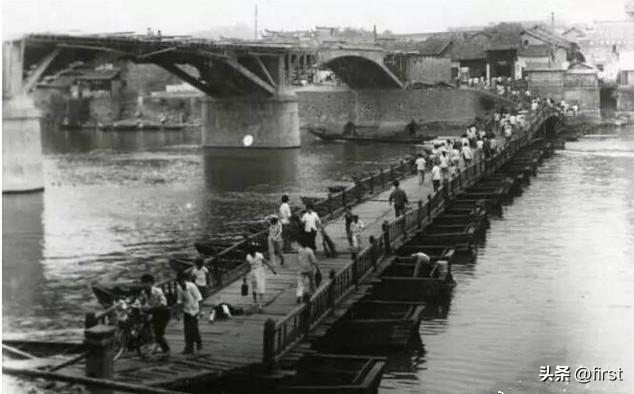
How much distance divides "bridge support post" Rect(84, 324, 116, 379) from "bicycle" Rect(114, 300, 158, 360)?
99.2 inches

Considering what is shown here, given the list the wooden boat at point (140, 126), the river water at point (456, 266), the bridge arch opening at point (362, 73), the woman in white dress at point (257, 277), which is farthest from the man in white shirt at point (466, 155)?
the wooden boat at point (140, 126)

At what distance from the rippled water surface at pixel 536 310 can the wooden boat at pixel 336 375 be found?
4.70 ft

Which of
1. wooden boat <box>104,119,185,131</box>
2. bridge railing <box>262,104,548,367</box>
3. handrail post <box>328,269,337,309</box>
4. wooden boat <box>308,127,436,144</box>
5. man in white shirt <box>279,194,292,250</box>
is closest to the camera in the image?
bridge railing <box>262,104,548,367</box>

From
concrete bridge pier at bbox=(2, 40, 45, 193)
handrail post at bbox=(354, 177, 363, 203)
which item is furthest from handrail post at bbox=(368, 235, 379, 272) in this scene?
concrete bridge pier at bbox=(2, 40, 45, 193)

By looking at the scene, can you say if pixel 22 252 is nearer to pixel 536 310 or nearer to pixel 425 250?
pixel 425 250

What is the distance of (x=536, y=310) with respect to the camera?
25.8 meters

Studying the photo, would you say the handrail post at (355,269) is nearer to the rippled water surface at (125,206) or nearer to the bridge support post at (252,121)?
the rippled water surface at (125,206)

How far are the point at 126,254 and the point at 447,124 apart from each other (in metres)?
71.2

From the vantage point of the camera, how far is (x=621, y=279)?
30.0 meters

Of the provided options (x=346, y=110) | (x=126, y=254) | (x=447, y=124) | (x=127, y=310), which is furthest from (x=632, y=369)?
(x=346, y=110)

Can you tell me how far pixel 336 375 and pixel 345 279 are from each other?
5304 millimetres

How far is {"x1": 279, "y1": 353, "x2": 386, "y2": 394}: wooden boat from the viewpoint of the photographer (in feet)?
54.5

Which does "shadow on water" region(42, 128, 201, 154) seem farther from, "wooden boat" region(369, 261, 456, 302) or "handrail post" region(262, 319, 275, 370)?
"handrail post" region(262, 319, 275, 370)

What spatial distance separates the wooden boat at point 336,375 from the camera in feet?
54.5
